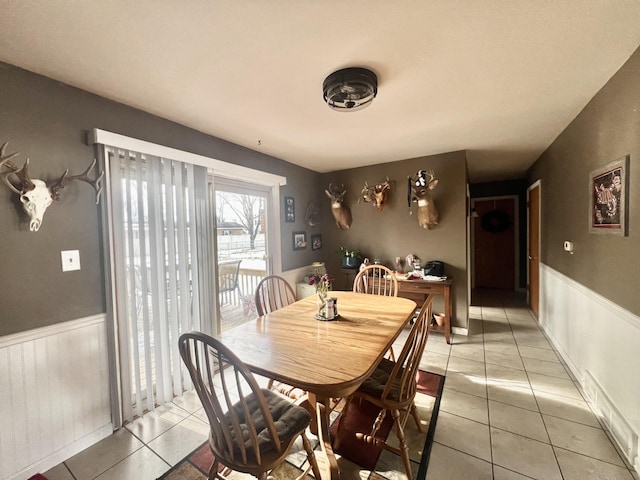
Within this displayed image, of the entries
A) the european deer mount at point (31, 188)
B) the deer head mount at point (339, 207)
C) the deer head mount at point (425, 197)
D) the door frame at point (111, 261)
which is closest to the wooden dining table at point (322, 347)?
the door frame at point (111, 261)

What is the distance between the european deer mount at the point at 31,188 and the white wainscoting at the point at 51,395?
2.28 ft

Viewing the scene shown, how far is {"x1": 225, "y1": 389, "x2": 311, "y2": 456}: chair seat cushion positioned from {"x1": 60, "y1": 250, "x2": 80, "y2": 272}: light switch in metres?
1.40

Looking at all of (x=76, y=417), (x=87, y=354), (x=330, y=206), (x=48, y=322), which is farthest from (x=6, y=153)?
(x=330, y=206)

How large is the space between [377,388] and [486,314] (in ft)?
11.6

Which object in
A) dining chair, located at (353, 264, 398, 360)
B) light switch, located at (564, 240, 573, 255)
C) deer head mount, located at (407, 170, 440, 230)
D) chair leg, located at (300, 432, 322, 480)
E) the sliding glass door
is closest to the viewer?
chair leg, located at (300, 432, 322, 480)

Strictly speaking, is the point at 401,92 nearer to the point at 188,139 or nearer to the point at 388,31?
the point at 388,31

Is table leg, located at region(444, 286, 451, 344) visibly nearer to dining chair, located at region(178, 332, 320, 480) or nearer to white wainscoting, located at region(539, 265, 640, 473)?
white wainscoting, located at region(539, 265, 640, 473)

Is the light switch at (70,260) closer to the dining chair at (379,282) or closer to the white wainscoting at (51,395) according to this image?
the white wainscoting at (51,395)

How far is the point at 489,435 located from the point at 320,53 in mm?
2609

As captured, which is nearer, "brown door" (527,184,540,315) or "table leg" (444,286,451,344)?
"table leg" (444,286,451,344)

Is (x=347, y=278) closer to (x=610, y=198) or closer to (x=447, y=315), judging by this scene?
(x=447, y=315)

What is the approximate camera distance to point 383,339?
1505 millimetres

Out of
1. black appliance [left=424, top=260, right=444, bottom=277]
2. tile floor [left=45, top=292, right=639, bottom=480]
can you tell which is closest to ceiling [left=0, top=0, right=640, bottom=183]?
black appliance [left=424, top=260, right=444, bottom=277]

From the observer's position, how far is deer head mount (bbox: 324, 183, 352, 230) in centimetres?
399
